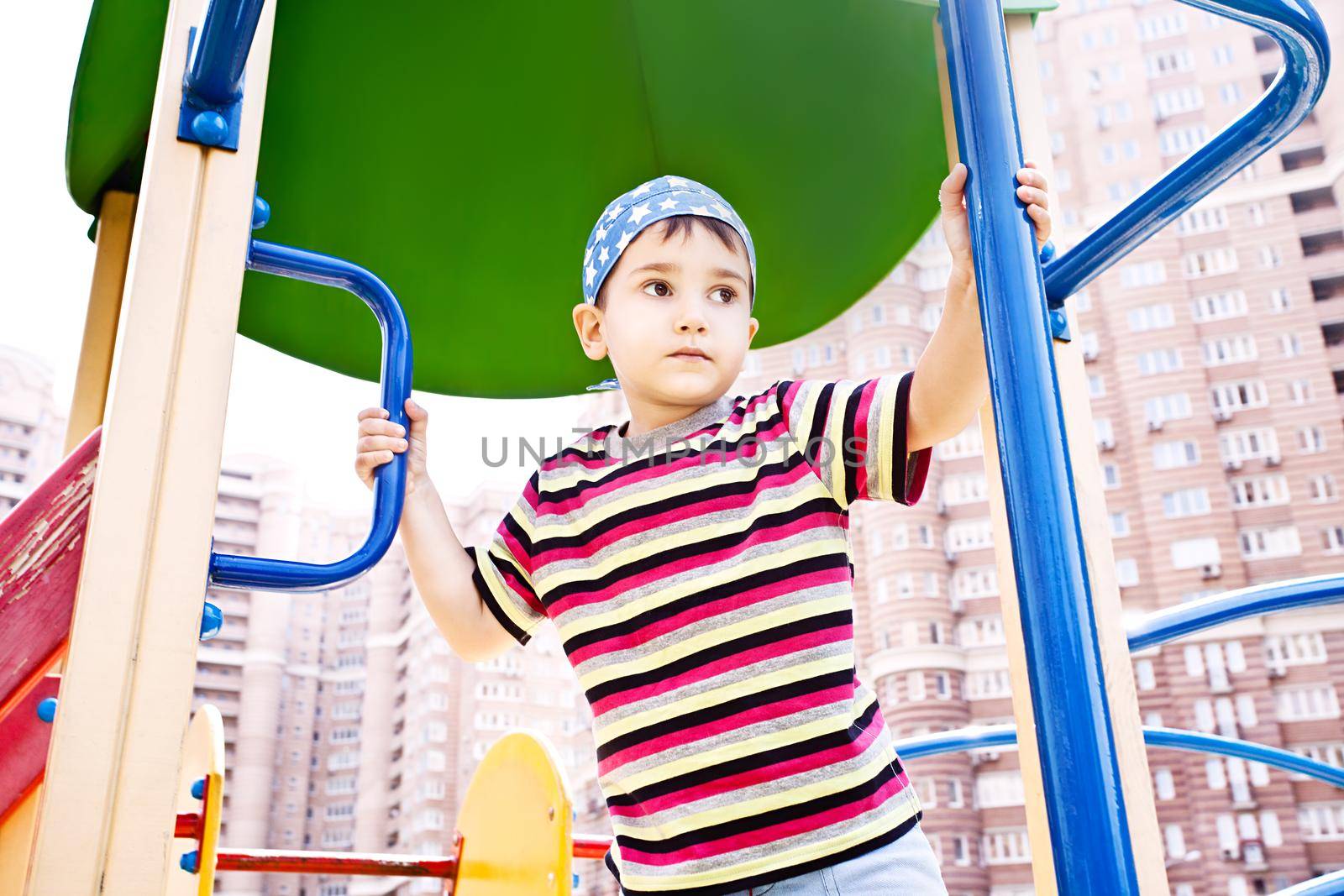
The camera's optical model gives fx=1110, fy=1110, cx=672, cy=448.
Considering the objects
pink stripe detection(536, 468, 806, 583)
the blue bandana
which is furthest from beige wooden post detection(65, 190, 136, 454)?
pink stripe detection(536, 468, 806, 583)

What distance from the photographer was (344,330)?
155 cm

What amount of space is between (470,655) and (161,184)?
559mm

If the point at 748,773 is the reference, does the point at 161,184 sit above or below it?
above

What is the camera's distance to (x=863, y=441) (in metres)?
0.87

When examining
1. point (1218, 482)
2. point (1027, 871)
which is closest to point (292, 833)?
point (1027, 871)

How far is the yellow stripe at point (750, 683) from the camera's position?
2.69 feet

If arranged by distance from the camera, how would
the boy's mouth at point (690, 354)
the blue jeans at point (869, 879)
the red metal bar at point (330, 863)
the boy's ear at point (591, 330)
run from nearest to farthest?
the blue jeans at point (869, 879) → the boy's mouth at point (690, 354) → the boy's ear at point (591, 330) → the red metal bar at point (330, 863)

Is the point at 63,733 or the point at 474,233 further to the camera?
the point at 474,233

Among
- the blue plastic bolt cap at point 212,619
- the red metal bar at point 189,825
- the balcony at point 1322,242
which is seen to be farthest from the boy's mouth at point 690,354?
the balcony at point 1322,242

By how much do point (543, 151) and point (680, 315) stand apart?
619mm

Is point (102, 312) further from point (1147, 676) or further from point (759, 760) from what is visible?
point (1147, 676)

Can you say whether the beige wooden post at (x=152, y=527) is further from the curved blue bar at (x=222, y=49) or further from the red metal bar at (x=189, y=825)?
the red metal bar at (x=189, y=825)

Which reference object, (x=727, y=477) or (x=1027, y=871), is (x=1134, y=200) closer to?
(x=727, y=477)

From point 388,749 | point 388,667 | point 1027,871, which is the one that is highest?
point 388,667
